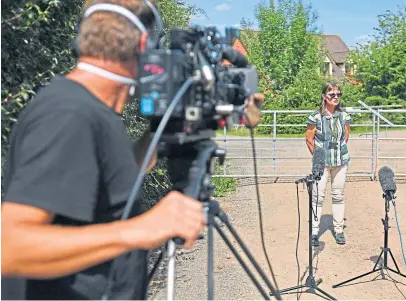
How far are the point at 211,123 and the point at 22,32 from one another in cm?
124

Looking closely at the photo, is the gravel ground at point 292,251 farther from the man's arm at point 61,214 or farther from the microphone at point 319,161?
the man's arm at point 61,214

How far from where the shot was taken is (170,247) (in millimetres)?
1487

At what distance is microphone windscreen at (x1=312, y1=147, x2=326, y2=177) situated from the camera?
5895 mm

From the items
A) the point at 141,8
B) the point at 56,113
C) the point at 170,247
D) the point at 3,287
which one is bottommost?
the point at 3,287

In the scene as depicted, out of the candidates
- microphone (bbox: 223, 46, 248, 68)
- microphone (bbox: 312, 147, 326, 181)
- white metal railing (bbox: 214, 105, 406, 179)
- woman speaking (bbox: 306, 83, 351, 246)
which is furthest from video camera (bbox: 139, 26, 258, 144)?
white metal railing (bbox: 214, 105, 406, 179)

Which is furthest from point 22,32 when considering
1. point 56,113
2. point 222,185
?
point 222,185

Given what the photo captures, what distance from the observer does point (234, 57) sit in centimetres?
191

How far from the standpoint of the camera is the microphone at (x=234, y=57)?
186 cm

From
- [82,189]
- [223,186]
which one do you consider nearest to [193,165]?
Result: [82,189]

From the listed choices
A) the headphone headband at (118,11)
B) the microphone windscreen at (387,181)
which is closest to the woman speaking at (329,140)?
the microphone windscreen at (387,181)

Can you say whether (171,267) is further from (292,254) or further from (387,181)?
(292,254)

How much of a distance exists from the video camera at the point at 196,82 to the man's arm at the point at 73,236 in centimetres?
34

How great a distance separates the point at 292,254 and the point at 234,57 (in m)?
4.49

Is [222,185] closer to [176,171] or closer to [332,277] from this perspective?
[332,277]
